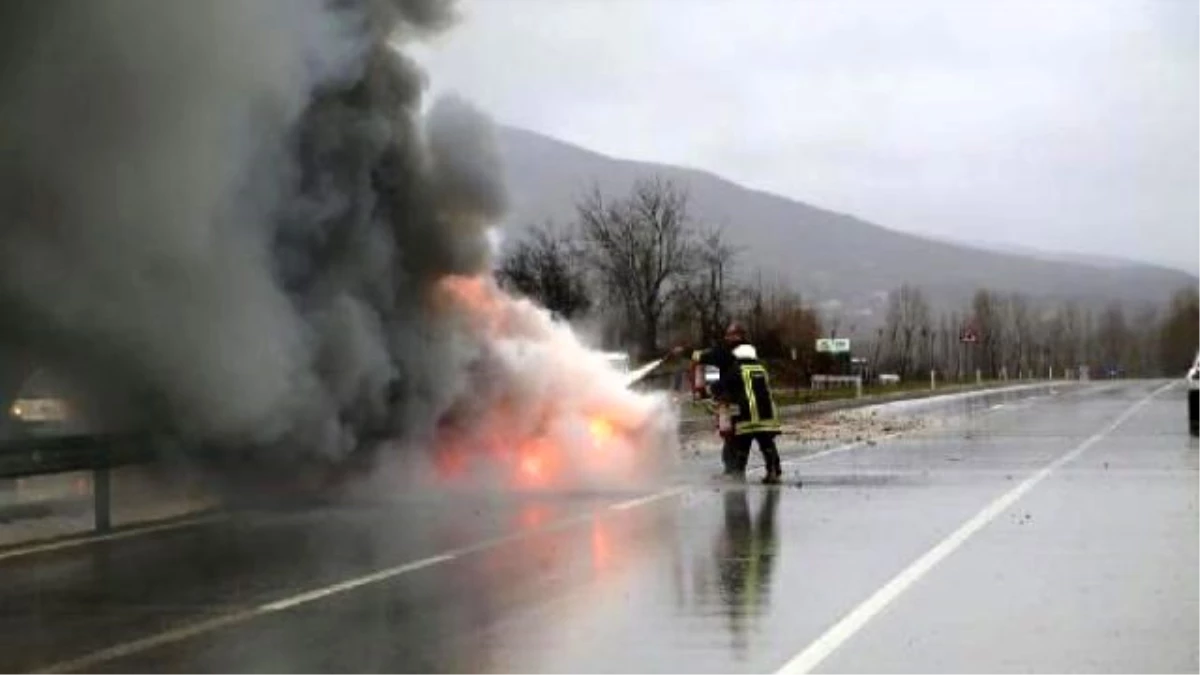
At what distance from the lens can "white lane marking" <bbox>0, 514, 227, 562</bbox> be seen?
43.4 ft

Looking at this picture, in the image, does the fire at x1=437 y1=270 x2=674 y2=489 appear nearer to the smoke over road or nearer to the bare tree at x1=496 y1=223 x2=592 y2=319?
the smoke over road

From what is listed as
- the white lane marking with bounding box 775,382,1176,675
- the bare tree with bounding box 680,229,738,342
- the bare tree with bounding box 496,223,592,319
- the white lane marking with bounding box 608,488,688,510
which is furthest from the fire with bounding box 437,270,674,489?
the bare tree with bounding box 680,229,738,342

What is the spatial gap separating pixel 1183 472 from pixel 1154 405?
28172 millimetres

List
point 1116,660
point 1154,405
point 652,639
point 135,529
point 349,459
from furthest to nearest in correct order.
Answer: point 1154,405
point 349,459
point 135,529
point 652,639
point 1116,660

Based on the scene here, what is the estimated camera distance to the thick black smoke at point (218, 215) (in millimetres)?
15398

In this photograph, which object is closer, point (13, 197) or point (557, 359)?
point (13, 197)

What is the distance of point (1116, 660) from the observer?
7895 mm

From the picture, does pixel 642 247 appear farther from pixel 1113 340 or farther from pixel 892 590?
pixel 1113 340

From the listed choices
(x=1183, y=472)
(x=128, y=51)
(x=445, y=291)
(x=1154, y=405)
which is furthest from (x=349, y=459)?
(x=1154, y=405)

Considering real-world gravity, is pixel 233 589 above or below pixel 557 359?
below

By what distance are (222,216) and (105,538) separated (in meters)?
3.60

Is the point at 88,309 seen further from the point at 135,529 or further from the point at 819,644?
the point at 819,644

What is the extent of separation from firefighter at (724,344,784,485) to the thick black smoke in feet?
11.2

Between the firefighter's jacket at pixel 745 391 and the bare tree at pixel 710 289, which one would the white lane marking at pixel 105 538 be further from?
the bare tree at pixel 710 289
